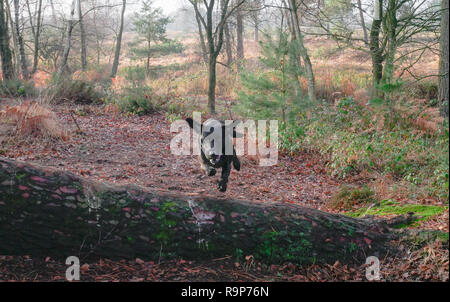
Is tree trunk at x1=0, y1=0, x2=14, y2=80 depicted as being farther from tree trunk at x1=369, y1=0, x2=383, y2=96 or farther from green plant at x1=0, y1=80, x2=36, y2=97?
tree trunk at x1=369, y1=0, x2=383, y2=96

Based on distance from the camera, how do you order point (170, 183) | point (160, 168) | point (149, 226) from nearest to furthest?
1. point (149, 226)
2. point (170, 183)
3. point (160, 168)

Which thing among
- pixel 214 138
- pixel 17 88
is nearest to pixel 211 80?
pixel 17 88

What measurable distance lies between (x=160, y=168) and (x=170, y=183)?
43.1 inches

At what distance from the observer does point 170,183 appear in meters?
6.79

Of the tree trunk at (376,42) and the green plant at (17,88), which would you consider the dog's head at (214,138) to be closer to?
the tree trunk at (376,42)

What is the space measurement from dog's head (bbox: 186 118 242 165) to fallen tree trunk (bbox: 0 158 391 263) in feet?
4.26

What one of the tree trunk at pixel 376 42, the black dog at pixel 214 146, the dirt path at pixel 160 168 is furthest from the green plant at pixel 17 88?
the tree trunk at pixel 376 42

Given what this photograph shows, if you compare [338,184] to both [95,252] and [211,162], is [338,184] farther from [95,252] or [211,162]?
[95,252]

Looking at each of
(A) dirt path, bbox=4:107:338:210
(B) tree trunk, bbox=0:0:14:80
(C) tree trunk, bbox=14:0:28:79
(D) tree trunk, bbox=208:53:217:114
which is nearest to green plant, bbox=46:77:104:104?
(B) tree trunk, bbox=0:0:14:80

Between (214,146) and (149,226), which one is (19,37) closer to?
(214,146)

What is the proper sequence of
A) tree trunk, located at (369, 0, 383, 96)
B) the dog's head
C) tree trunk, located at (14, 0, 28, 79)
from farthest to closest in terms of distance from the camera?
tree trunk, located at (14, 0, 28, 79) < tree trunk, located at (369, 0, 383, 96) < the dog's head

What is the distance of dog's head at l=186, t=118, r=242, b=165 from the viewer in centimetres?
486

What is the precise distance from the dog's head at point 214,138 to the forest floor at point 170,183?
0.63m

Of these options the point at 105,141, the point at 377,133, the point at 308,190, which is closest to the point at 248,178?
the point at 308,190
